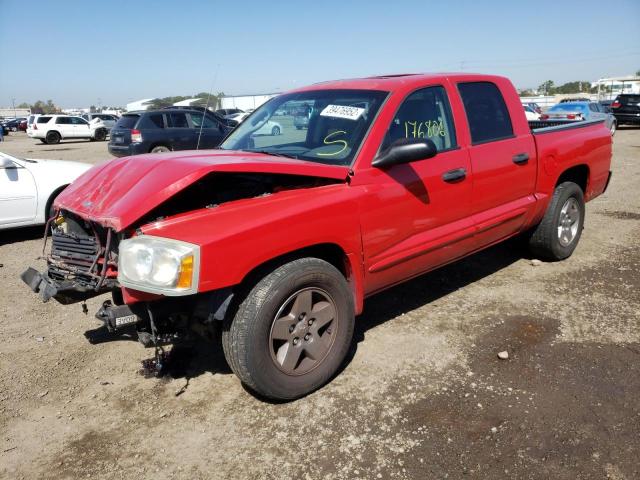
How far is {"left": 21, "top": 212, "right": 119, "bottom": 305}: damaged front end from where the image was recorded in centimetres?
284

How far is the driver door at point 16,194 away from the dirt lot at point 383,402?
8.32 feet

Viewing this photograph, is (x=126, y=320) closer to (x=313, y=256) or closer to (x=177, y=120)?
(x=313, y=256)

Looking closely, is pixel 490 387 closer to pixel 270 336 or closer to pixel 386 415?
pixel 386 415

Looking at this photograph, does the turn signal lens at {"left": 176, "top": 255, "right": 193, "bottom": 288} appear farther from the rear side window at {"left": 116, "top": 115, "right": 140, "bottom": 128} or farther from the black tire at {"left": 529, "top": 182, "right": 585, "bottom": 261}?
the rear side window at {"left": 116, "top": 115, "right": 140, "bottom": 128}

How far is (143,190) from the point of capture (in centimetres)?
272

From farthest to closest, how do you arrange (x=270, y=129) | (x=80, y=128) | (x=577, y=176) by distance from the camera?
1. (x=80, y=128)
2. (x=577, y=176)
3. (x=270, y=129)

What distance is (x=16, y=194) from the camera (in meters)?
6.50

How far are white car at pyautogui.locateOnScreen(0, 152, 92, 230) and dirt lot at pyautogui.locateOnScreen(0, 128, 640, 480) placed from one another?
100 inches

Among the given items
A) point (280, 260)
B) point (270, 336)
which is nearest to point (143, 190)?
point (280, 260)

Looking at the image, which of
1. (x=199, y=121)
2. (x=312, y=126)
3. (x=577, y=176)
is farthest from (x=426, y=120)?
(x=199, y=121)

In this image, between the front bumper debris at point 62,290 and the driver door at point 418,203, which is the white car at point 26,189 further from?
the driver door at point 418,203

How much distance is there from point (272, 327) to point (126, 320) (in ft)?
2.53

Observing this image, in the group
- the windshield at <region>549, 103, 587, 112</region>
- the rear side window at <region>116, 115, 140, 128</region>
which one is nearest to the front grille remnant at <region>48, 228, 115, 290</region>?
the rear side window at <region>116, 115, 140, 128</region>

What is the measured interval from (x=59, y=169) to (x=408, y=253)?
5402mm
